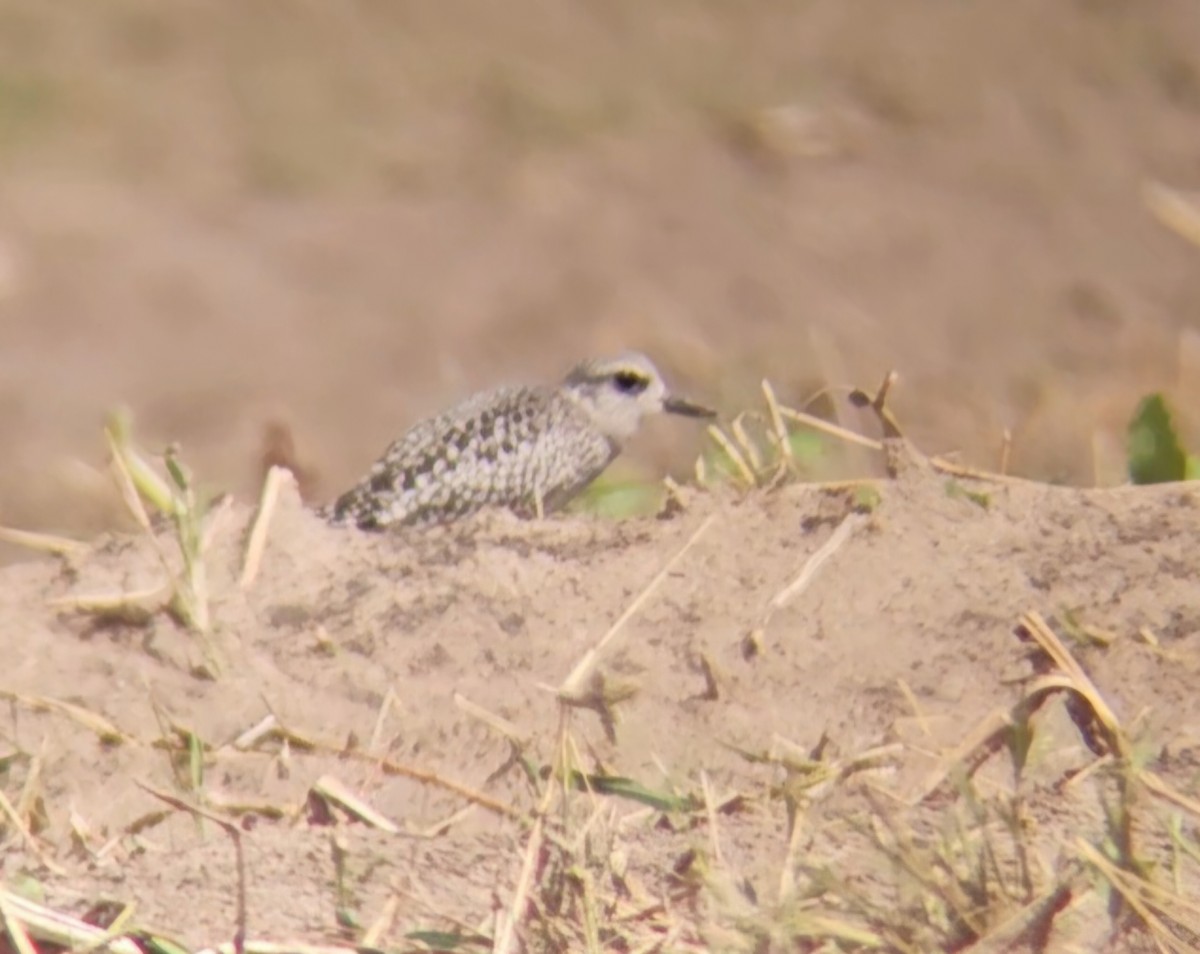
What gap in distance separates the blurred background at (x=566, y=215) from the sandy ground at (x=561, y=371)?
20 mm

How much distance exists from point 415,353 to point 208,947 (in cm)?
378

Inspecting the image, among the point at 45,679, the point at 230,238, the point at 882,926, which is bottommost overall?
the point at 882,926

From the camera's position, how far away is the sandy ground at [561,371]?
2.99 meters

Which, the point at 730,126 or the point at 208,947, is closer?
the point at 208,947

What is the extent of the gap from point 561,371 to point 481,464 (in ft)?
7.07

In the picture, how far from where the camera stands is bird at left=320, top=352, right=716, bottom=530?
397 cm

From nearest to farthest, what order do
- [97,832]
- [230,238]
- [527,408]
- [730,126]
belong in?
[97,832] → [527,408] → [230,238] → [730,126]

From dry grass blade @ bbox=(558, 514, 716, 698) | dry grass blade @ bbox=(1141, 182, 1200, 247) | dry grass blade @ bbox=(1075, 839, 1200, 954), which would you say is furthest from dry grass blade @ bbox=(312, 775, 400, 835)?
dry grass blade @ bbox=(1141, 182, 1200, 247)

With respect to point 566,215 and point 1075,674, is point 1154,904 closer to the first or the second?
point 1075,674

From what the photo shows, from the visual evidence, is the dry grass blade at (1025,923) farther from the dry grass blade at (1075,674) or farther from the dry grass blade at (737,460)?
the dry grass blade at (737,460)

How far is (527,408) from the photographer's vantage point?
4.29 metres

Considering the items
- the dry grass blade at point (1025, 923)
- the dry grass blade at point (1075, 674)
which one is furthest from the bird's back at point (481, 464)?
the dry grass blade at point (1025, 923)

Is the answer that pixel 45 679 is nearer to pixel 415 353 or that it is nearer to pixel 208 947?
pixel 208 947

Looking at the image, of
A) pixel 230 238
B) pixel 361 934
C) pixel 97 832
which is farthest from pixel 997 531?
pixel 230 238
